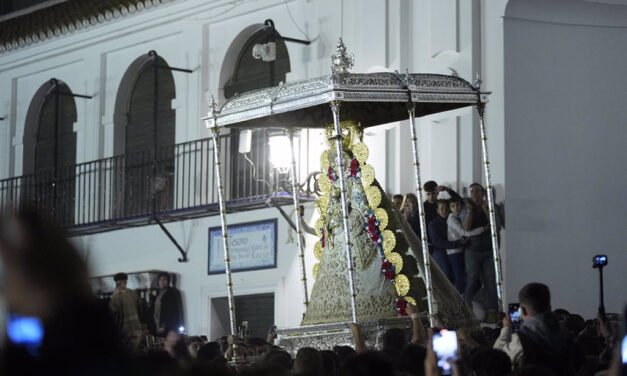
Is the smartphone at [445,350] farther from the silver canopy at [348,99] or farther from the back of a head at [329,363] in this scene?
the silver canopy at [348,99]

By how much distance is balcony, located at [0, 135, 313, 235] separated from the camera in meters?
20.3

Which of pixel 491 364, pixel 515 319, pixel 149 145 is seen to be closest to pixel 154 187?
pixel 149 145

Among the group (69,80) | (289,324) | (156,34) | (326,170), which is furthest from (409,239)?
(69,80)

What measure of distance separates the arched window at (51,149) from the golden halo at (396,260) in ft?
36.2

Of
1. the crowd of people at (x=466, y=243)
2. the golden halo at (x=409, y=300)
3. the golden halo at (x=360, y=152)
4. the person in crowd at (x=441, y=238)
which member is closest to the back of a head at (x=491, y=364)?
the golden halo at (x=409, y=300)

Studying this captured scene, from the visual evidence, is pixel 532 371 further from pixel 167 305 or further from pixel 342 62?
pixel 167 305

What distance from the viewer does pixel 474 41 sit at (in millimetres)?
17266

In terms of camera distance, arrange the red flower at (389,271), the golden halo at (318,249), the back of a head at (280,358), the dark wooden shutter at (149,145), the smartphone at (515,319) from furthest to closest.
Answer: the dark wooden shutter at (149,145), the golden halo at (318,249), the red flower at (389,271), the smartphone at (515,319), the back of a head at (280,358)

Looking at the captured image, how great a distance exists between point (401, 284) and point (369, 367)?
8268 mm

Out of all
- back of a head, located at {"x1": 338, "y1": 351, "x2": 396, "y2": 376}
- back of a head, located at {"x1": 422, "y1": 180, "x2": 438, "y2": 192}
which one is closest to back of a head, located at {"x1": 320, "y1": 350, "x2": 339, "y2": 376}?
back of a head, located at {"x1": 338, "y1": 351, "x2": 396, "y2": 376}

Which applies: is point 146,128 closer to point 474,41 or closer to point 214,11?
point 214,11

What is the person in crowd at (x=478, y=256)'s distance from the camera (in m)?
16.0

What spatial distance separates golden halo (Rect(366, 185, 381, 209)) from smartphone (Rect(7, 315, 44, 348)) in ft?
33.8

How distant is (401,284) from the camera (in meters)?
13.7
